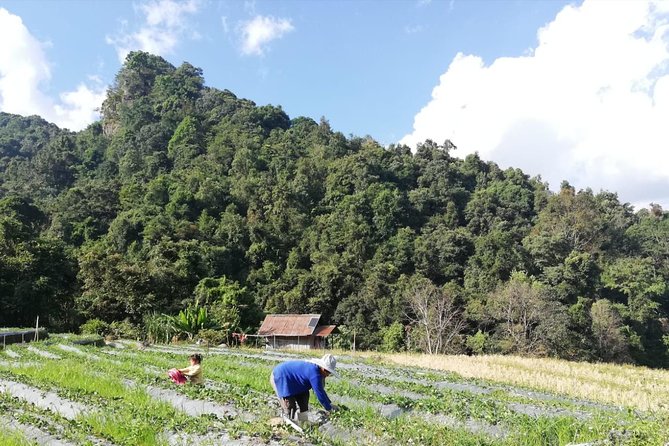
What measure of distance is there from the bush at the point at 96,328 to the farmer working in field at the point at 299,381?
1289 inches

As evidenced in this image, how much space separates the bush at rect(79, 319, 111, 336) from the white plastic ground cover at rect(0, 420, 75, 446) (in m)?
31.1

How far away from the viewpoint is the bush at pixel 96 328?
118ft

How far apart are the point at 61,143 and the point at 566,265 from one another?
80.6m

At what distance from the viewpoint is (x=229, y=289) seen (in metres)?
44.7

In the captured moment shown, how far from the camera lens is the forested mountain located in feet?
133

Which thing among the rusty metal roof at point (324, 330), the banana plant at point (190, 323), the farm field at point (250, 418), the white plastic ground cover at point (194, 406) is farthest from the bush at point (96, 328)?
the white plastic ground cover at point (194, 406)

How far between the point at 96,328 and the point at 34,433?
32417 millimetres

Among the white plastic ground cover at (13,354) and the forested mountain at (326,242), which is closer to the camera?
the white plastic ground cover at (13,354)

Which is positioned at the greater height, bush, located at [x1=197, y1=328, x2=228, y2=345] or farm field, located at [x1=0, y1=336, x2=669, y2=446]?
farm field, located at [x1=0, y1=336, x2=669, y2=446]

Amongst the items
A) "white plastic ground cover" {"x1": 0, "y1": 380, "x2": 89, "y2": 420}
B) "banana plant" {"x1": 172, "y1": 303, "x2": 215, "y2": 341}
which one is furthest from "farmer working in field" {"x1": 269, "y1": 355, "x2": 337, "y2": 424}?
"banana plant" {"x1": 172, "y1": 303, "x2": 215, "y2": 341}

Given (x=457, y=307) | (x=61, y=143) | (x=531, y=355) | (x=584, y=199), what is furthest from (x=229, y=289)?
(x=61, y=143)

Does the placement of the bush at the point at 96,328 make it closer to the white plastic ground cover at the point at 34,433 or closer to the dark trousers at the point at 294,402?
the white plastic ground cover at the point at 34,433

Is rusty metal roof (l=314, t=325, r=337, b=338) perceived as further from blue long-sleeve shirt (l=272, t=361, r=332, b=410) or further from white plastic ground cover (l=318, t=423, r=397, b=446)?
white plastic ground cover (l=318, t=423, r=397, b=446)

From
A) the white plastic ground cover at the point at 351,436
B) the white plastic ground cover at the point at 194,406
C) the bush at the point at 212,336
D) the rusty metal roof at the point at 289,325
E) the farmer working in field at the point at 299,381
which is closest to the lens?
the white plastic ground cover at the point at 351,436
